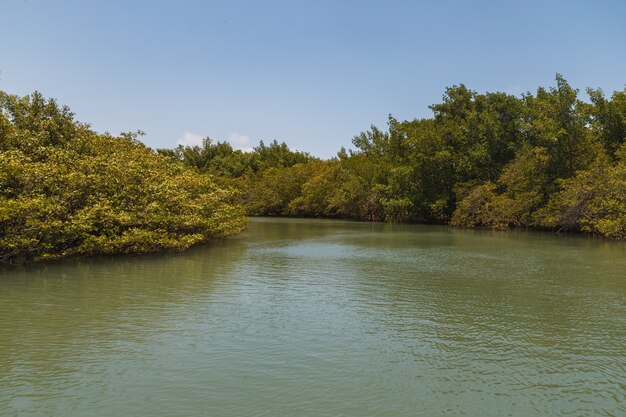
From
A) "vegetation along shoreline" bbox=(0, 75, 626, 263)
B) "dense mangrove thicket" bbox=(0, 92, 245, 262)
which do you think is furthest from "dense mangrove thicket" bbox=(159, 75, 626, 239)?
"dense mangrove thicket" bbox=(0, 92, 245, 262)

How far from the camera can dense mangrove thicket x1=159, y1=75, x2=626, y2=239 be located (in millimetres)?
39062

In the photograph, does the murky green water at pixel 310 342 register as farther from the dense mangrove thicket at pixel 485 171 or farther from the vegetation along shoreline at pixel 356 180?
the dense mangrove thicket at pixel 485 171

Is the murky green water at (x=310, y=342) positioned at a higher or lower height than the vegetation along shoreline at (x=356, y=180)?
lower

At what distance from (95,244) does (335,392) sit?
16.3 meters

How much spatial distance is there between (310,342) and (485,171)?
48055 mm

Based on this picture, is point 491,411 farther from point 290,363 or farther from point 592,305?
point 592,305

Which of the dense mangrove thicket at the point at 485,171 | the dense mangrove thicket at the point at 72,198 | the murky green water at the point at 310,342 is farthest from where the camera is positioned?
the dense mangrove thicket at the point at 485,171

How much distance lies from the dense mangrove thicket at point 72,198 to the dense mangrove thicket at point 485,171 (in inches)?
1128

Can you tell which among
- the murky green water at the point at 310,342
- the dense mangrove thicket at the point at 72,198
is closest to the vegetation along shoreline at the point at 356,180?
the dense mangrove thicket at the point at 72,198

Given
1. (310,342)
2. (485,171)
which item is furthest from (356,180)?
(310,342)

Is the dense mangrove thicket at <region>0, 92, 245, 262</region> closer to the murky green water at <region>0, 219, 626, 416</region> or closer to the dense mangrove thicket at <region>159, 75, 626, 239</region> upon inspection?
the murky green water at <region>0, 219, 626, 416</region>

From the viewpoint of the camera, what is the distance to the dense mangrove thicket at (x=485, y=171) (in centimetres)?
3906

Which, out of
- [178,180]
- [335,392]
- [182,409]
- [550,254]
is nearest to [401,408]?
[335,392]

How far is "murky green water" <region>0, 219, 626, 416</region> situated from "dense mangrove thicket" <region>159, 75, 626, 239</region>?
22828mm
